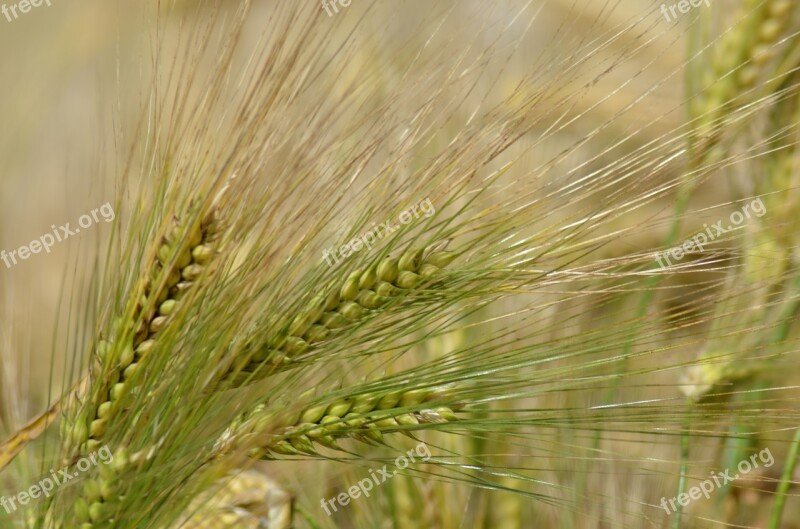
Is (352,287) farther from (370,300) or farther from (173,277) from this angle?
(173,277)

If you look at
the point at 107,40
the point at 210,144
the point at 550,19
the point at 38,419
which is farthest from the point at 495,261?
the point at 107,40

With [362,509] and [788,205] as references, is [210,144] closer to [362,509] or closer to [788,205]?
[362,509]

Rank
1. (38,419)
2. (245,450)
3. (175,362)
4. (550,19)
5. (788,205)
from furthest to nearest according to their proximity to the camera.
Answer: (550,19) < (788,205) < (38,419) < (175,362) < (245,450)

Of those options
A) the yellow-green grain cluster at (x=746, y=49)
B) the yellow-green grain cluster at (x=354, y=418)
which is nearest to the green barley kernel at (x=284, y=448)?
the yellow-green grain cluster at (x=354, y=418)

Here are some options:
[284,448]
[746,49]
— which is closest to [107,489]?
[284,448]

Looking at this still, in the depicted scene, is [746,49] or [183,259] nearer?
[183,259]

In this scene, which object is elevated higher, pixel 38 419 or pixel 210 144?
pixel 210 144
